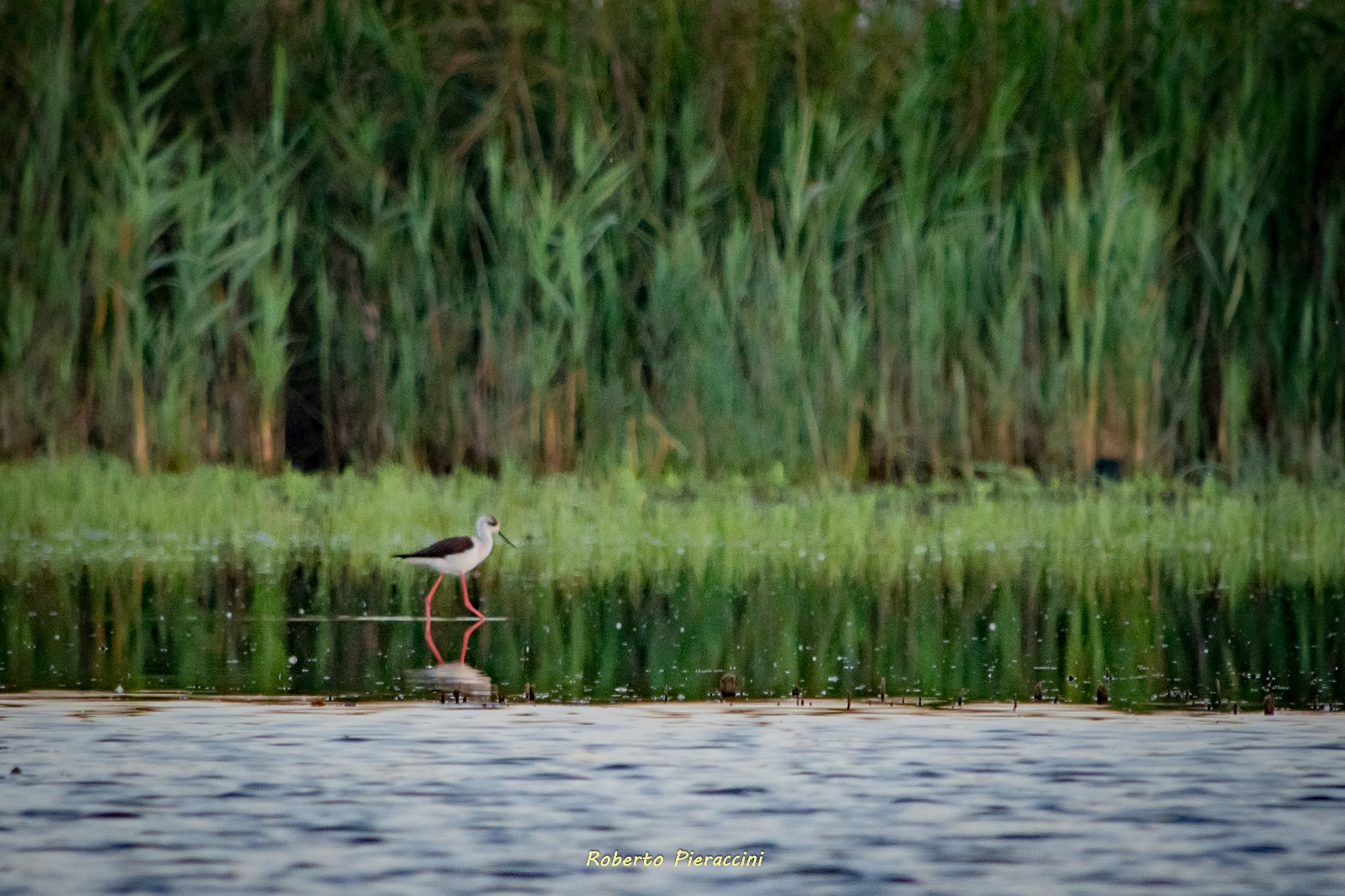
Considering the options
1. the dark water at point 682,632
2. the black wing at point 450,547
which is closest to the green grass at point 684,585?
the dark water at point 682,632

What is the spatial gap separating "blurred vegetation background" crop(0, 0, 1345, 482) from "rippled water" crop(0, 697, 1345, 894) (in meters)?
5.30

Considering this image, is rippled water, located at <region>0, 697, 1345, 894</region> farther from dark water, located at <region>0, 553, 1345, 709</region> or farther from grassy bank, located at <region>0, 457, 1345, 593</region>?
grassy bank, located at <region>0, 457, 1345, 593</region>

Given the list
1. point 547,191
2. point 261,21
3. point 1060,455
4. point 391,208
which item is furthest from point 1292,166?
point 261,21

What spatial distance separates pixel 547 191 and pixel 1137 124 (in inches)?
124

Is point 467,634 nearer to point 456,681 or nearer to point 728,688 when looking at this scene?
point 456,681

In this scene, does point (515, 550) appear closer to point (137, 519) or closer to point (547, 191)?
point (137, 519)

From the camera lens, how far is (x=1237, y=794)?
448 cm

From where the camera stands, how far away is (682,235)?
10828 millimetres

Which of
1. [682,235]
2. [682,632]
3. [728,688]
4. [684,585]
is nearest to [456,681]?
[728,688]

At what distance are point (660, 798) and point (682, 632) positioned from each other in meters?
2.52

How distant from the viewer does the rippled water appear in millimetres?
3912

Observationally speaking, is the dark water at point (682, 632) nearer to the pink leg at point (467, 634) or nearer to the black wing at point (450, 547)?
the pink leg at point (467, 634)

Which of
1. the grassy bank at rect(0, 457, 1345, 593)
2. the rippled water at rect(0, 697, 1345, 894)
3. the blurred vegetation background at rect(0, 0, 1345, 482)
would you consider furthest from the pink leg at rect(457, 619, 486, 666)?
the blurred vegetation background at rect(0, 0, 1345, 482)

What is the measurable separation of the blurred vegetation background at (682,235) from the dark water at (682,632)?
215 cm
